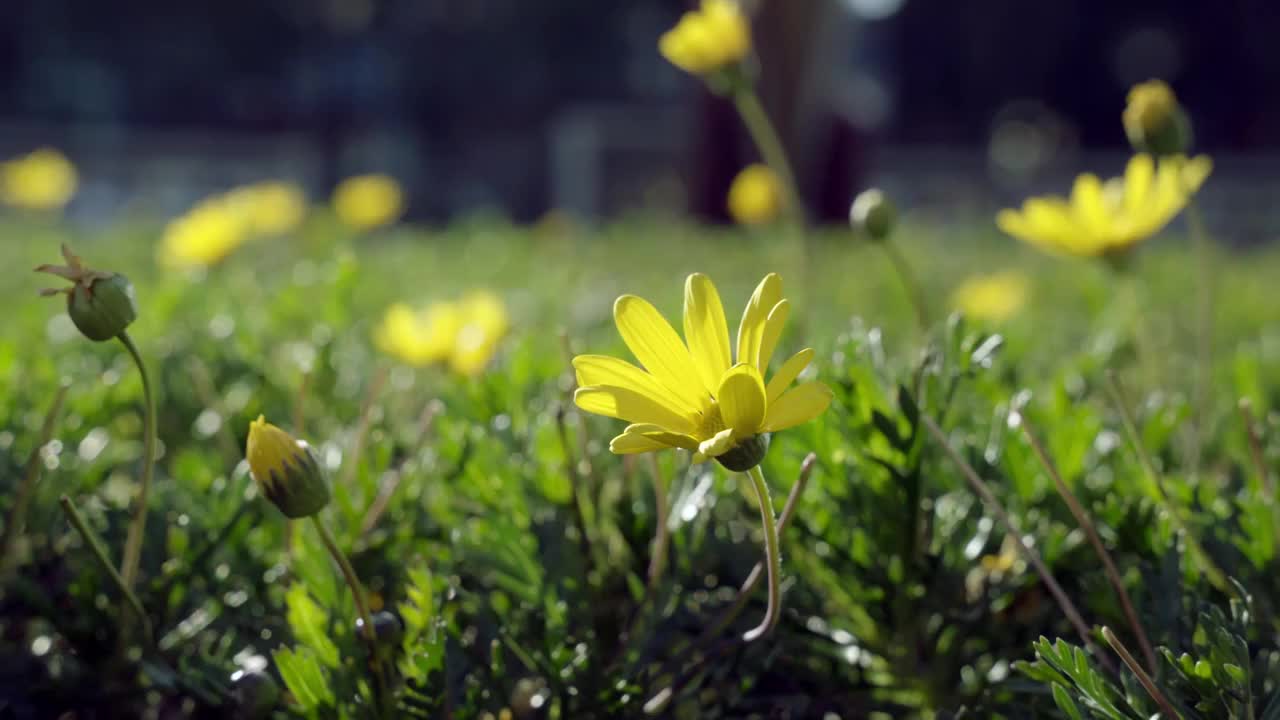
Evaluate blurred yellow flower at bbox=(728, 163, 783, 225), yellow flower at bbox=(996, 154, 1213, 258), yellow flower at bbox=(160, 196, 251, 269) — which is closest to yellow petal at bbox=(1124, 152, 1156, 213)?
yellow flower at bbox=(996, 154, 1213, 258)

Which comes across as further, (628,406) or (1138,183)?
(1138,183)

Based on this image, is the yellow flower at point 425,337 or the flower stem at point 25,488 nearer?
the flower stem at point 25,488

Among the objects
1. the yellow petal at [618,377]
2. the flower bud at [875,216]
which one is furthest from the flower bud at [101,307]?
the flower bud at [875,216]

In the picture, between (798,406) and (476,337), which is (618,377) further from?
(476,337)

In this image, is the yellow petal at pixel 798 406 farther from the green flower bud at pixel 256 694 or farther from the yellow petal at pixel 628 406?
the green flower bud at pixel 256 694

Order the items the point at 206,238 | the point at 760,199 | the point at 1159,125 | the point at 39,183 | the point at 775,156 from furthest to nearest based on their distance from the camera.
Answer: the point at 39,183
the point at 760,199
the point at 206,238
the point at 775,156
the point at 1159,125

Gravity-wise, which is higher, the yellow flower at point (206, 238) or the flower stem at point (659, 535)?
the flower stem at point (659, 535)

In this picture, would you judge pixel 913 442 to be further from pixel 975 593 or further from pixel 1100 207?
pixel 1100 207

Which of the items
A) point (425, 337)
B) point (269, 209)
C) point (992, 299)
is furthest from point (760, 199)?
point (425, 337)

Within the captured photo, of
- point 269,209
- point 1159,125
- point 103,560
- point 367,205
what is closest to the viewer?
point 103,560
